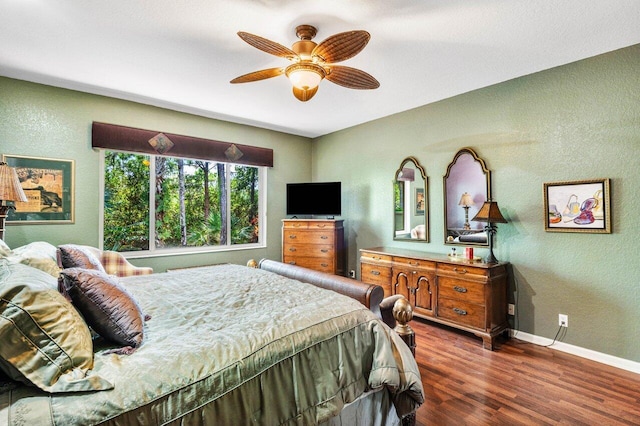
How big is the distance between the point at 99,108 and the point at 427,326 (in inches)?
175

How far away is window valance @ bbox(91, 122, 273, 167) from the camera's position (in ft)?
11.9

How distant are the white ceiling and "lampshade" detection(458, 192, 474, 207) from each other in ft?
3.83

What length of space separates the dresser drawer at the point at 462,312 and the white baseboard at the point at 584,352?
546 millimetres

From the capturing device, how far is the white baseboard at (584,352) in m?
2.56

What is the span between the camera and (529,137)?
3.12m

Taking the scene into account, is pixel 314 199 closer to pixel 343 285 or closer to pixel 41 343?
pixel 343 285

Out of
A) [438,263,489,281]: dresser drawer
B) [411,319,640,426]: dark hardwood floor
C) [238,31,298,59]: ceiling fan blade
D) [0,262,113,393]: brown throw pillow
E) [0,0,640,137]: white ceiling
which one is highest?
[0,0,640,137]: white ceiling

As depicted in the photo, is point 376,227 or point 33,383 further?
point 376,227

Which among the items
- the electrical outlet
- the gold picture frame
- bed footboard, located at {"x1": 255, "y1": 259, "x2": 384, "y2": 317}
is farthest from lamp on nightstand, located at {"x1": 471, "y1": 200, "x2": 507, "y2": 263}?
the gold picture frame

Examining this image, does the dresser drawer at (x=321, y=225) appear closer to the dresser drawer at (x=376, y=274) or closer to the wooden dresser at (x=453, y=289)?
the dresser drawer at (x=376, y=274)

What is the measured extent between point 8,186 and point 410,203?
402 centimetres

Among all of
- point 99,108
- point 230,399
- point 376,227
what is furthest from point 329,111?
point 230,399

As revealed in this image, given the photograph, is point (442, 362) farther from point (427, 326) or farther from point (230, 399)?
point (230, 399)

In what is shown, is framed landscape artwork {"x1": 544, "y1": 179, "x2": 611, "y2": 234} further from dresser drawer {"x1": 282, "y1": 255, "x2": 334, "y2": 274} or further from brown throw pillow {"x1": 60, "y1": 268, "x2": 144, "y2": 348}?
brown throw pillow {"x1": 60, "y1": 268, "x2": 144, "y2": 348}
